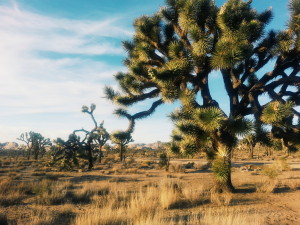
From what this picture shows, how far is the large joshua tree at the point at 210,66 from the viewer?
7512mm

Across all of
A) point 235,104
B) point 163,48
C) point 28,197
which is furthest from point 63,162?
point 235,104

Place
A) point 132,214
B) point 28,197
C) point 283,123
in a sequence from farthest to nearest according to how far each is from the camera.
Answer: point 28,197 → point 283,123 → point 132,214

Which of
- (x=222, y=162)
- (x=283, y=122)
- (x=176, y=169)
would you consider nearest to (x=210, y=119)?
(x=222, y=162)

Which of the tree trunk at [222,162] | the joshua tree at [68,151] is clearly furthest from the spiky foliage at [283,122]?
the joshua tree at [68,151]

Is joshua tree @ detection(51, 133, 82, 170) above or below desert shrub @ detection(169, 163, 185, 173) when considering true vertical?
above

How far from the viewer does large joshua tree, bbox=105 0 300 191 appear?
296 inches

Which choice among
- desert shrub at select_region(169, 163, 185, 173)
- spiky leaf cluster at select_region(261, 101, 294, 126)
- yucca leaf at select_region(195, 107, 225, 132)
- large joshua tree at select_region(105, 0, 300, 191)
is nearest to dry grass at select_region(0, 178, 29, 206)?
large joshua tree at select_region(105, 0, 300, 191)

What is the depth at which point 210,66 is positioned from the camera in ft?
27.1

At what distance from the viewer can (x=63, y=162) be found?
54.2 feet

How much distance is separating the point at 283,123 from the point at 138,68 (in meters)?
4.93

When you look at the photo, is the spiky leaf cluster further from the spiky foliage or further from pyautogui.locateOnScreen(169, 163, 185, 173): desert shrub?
pyautogui.locateOnScreen(169, 163, 185, 173): desert shrub

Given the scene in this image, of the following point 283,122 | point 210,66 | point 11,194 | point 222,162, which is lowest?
point 11,194

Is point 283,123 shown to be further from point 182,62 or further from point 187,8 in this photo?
point 187,8

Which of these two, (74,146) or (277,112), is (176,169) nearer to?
(74,146)
